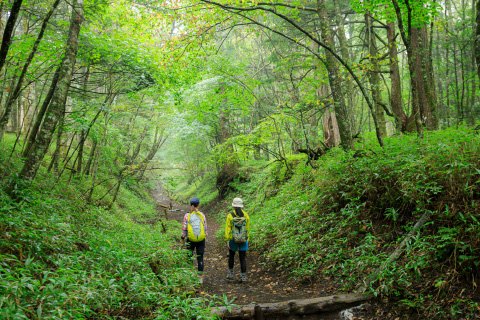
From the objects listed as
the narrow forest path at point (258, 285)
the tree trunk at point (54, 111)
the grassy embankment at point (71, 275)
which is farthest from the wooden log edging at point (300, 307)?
the tree trunk at point (54, 111)

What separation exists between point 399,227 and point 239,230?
3215mm

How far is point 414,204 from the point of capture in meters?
4.69

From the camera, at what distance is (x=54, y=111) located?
580 cm

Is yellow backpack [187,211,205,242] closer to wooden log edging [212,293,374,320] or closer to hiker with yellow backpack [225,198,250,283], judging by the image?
hiker with yellow backpack [225,198,250,283]

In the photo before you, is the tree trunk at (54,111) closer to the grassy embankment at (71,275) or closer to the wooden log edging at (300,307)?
the grassy embankment at (71,275)

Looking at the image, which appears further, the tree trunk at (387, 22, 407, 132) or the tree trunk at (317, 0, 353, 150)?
the tree trunk at (387, 22, 407, 132)

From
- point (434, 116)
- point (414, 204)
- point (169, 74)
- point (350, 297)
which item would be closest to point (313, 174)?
point (434, 116)

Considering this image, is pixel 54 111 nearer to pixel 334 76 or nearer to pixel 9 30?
pixel 9 30

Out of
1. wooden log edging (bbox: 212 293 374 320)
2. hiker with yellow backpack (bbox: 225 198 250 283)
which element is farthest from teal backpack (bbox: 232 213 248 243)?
wooden log edging (bbox: 212 293 374 320)

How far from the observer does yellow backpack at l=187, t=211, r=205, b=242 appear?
596cm

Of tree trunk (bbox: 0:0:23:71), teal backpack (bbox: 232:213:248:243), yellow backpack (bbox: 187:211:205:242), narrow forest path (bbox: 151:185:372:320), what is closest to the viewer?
tree trunk (bbox: 0:0:23:71)

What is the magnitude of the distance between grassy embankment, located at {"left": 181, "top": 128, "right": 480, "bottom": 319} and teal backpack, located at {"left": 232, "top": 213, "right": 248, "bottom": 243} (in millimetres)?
1086

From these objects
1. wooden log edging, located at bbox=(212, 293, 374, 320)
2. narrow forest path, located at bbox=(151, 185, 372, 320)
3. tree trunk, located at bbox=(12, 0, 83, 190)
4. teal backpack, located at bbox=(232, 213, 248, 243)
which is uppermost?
tree trunk, located at bbox=(12, 0, 83, 190)

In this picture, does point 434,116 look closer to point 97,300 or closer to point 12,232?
point 97,300
